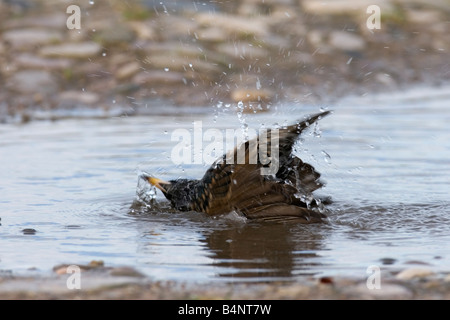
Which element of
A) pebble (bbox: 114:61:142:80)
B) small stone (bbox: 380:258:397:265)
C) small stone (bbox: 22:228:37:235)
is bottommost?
small stone (bbox: 380:258:397:265)

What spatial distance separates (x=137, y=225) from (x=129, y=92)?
19.3 ft

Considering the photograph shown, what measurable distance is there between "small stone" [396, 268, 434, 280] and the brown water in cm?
21

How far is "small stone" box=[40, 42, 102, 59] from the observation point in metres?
13.0

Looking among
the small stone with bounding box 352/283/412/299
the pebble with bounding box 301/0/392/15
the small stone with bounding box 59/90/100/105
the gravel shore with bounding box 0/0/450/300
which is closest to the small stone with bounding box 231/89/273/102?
the gravel shore with bounding box 0/0/450/300

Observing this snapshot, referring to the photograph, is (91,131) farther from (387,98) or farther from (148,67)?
(387,98)

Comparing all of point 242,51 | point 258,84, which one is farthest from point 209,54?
point 258,84

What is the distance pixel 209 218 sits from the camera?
6.58 m

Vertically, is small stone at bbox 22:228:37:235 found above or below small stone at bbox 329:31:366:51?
below

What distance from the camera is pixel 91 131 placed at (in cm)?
1027

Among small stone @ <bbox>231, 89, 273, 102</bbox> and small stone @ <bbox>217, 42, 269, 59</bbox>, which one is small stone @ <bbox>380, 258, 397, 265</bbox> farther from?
small stone @ <bbox>217, 42, 269, 59</bbox>

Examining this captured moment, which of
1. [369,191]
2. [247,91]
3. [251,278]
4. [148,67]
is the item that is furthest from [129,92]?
[251,278]

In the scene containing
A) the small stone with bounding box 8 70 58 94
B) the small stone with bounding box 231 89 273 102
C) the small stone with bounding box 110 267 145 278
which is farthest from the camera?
the small stone with bounding box 8 70 58 94

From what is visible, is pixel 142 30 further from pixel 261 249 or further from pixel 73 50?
pixel 261 249

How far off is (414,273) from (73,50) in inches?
353
